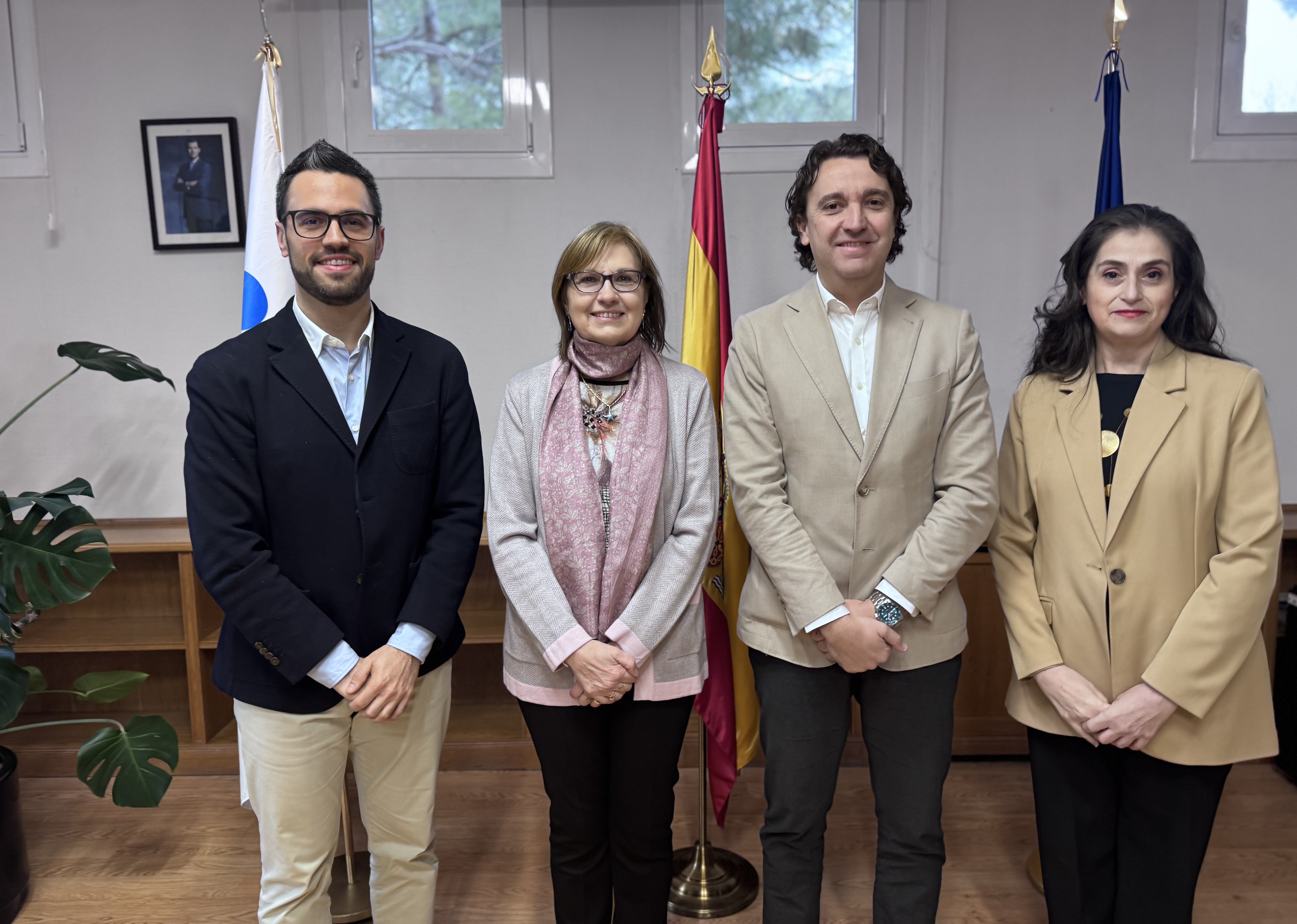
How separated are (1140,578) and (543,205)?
2.30m

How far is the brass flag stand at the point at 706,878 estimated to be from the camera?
2.20 m

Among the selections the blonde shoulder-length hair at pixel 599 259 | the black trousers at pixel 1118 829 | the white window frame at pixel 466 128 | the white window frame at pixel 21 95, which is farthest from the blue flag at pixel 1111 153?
the white window frame at pixel 21 95

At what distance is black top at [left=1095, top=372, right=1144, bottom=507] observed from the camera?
1656 mm

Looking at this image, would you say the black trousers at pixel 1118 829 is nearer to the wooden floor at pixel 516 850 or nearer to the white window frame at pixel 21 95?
the wooden floor at pixel 516 850

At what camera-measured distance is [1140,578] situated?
162 centimetres

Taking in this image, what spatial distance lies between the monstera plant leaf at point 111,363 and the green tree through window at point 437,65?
121 cm

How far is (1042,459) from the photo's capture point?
1710mm

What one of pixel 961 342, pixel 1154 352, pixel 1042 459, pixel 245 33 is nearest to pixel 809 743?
pixel 1042 459

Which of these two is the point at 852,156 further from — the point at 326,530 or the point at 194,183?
the point at 194,183

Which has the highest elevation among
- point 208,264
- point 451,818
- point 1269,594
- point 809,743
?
point 208,264

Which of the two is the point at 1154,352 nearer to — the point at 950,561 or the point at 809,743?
the point at 950,561

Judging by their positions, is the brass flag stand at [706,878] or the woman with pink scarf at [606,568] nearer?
the woman with pink scarf at [606,568]

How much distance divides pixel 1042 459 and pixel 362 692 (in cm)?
143

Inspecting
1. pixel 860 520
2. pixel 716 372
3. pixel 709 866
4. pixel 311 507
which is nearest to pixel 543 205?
pixel 716 372
